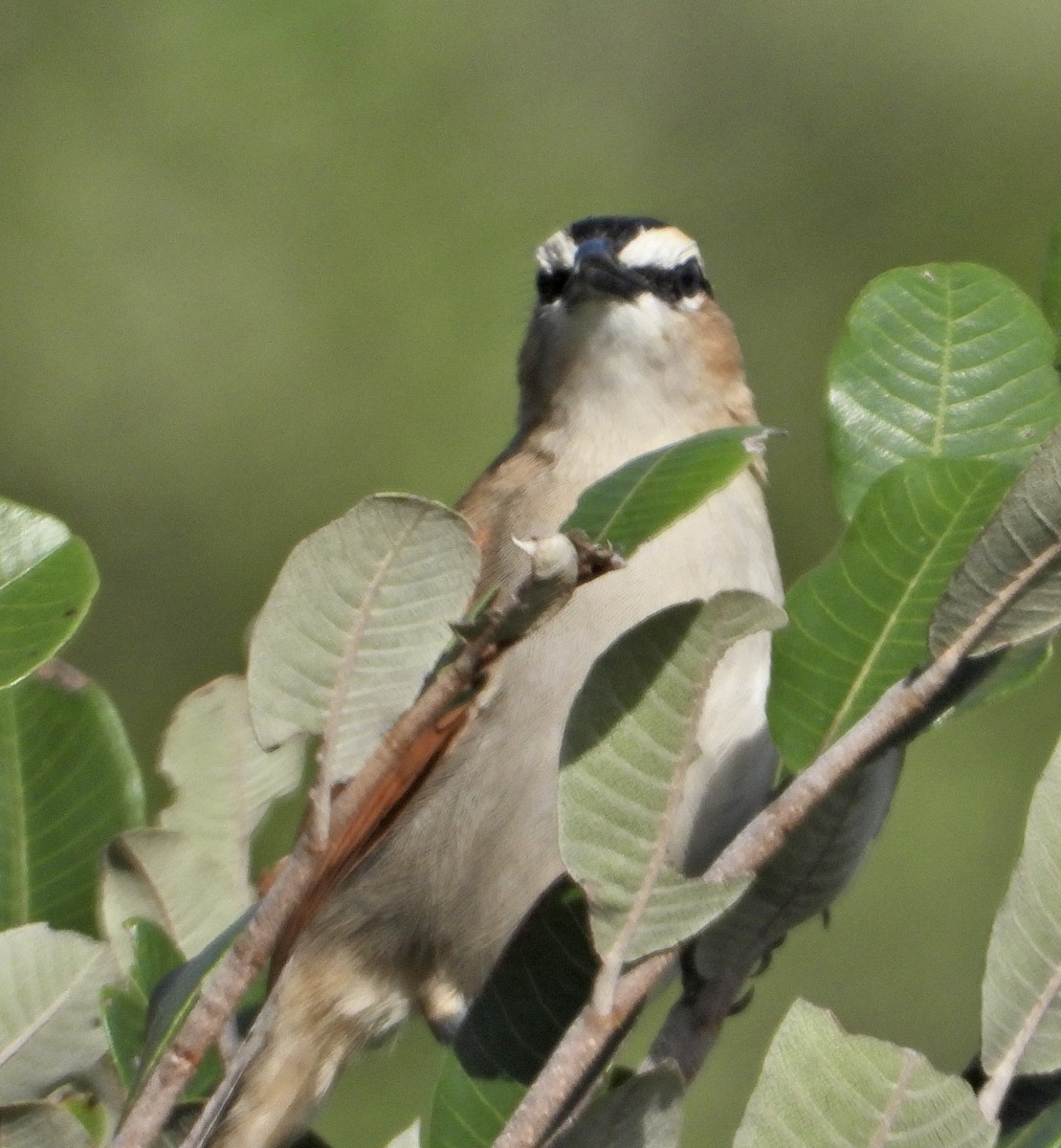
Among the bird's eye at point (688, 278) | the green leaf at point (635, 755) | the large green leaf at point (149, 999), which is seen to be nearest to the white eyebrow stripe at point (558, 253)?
the bird's eye at point (688, 278)

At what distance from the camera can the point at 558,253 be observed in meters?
3.67

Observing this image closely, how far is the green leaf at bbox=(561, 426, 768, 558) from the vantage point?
1.44m

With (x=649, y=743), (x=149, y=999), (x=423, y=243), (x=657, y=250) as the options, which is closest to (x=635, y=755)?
(x=649, y=743)

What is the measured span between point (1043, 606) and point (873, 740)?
0.15 m

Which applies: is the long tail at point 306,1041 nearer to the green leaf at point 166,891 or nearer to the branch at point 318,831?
the green leaf at point 166,891

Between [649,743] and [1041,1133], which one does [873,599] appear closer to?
[649,743]

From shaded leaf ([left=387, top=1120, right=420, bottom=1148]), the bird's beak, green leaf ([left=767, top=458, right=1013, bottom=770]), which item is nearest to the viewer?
green leaf ([left=767, top=458, right=1013, bottom=770])

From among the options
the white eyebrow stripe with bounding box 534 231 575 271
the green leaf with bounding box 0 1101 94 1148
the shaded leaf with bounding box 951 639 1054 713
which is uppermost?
the shaded leaf with bounding box 951 639 1054 713

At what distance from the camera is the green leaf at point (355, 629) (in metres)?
1.47

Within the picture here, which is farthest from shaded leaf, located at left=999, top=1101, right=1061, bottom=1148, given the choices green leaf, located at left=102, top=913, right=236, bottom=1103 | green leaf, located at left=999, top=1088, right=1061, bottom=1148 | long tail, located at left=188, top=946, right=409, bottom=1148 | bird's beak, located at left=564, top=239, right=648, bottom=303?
bird's beak, located at left=564, top=239, right=648, bottom=303

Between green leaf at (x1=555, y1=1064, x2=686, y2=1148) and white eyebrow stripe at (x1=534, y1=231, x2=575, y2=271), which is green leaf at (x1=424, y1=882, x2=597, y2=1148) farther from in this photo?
white eyebrow stripe at (x1=534, y1=231, x2=575, y2=271)

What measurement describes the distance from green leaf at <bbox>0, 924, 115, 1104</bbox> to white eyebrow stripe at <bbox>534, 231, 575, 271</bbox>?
7.24 feet

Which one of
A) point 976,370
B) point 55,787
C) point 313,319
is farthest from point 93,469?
point 976,370

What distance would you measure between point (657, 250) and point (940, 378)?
6.37 ft
